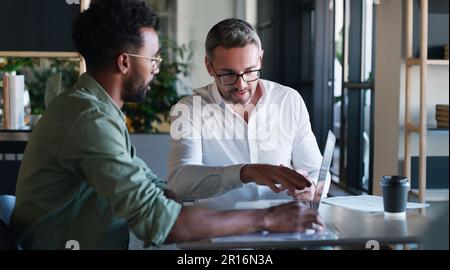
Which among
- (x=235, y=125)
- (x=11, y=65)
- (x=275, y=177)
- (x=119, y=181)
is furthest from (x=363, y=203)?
(x=11, y=65)

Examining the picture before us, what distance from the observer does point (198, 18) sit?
4914 millimetres

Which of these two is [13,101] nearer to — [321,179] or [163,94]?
[163,94]

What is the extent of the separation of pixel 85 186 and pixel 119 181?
133 mm

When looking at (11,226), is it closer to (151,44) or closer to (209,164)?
(151,44)

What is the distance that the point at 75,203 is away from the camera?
127cm

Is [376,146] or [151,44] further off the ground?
[151,44]

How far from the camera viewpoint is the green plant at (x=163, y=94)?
4.64 m

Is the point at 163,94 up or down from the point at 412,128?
up

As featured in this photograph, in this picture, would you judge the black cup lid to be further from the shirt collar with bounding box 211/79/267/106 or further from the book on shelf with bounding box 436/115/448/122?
the book on shelf with bounding box 436/115/448/122

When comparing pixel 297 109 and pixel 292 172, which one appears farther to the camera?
pixel 297 109

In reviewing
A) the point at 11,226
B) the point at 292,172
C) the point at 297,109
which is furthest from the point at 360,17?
the point at 11,226

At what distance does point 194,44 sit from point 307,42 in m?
0.98
